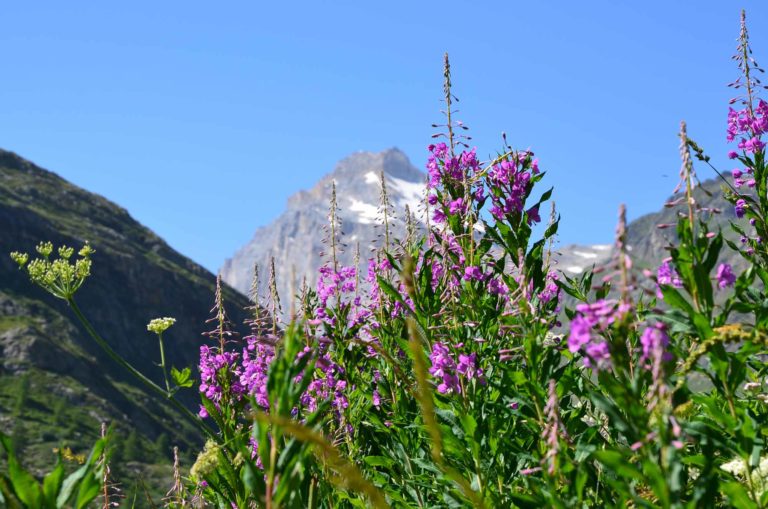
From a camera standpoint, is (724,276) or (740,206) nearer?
(724,276)

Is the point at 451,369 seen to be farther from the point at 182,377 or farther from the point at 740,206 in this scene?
the point at 740,206

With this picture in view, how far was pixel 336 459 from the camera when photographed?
7.18 feet

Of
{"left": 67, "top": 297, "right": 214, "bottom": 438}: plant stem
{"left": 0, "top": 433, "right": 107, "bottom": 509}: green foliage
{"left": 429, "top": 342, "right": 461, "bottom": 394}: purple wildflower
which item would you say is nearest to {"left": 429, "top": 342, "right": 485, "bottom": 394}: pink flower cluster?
{"left": 429, "top": 342, "right": 461, "bottom": 394}: purple wildflower

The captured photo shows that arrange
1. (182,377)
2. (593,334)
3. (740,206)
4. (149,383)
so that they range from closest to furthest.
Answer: (593,334), (182,377), (149,383), (740,206)

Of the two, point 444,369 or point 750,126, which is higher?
point 750,126

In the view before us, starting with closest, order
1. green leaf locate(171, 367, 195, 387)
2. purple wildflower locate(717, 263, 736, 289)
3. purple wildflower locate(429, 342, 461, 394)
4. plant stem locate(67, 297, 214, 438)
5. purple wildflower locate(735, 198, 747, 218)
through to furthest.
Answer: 1. purple wildflower locate(717, 263, 736, 289)
2. purple wildflower locate(429, 342, 461, 394)
3. plant stem locate(67, 297, 214, 438)
4. green leaf locate(171, 367, 195, 387)
5. purple wildflower locate(735, 198, 747, 218)

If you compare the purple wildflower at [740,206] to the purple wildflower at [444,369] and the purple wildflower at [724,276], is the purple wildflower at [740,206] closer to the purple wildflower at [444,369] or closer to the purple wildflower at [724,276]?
the purple wildflower at [444,369]

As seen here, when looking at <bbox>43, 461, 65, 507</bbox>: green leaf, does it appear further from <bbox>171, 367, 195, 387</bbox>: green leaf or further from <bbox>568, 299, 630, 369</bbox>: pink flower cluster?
<bbox>171, 367, 195, 387</bbox>: green leaf

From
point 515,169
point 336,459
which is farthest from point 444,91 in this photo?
point 336,459

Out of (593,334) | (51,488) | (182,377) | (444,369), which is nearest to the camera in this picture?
(593,334)

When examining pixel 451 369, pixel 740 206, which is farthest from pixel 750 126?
pixel 451 369

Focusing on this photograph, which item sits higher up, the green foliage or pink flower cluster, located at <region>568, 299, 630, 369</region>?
pink flower cluster, located at <region>568, 299, 630, 369</region>

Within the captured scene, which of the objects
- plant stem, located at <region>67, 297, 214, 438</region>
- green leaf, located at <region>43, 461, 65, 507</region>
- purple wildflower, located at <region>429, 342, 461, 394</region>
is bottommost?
green leaf, located at <region>43, 461, 65, 507</region>

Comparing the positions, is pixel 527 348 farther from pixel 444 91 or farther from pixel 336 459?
pixel 444 91
